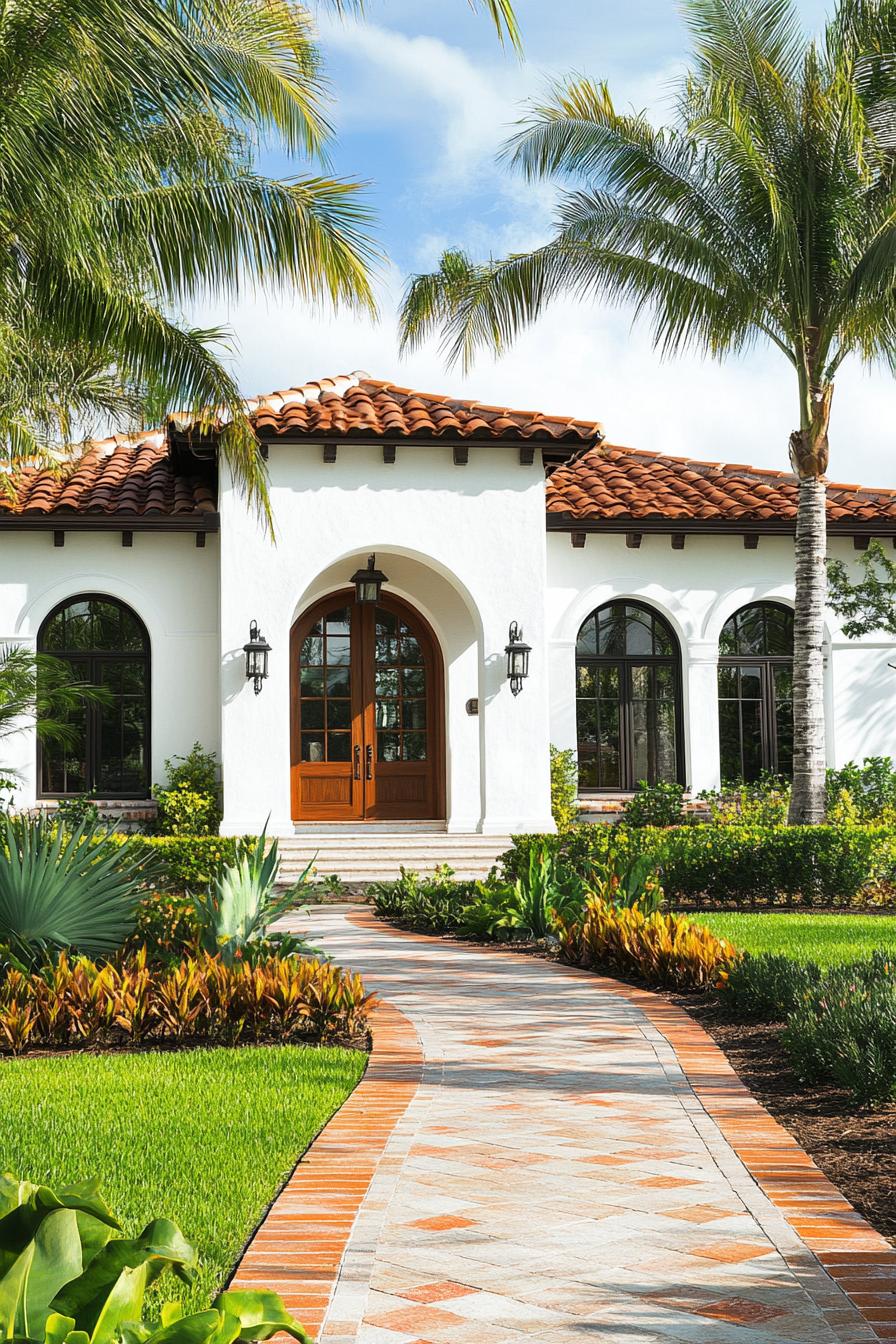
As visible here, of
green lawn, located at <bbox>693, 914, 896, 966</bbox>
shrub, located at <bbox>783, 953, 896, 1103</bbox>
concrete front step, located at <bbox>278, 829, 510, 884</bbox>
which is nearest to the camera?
shrub, located at <bbox>783, 953, 896, 1103</bbox>

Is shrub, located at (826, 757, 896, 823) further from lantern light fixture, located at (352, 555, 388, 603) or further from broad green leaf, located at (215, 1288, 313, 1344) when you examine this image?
broad green leaf, located at (215, 1288, 313, 1344)

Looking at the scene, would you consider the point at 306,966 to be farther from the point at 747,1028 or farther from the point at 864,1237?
the point at 864,1237

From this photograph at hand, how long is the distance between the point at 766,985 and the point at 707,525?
10.7 meters

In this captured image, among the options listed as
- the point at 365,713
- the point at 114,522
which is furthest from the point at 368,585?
the point at 114,522

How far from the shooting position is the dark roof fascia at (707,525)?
16641 mm

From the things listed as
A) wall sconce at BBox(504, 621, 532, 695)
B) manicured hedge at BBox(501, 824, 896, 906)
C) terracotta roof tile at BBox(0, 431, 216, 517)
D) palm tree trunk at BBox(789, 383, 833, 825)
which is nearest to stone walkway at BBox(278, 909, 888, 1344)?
manicured hedge at BBox(501, 824, 896, 906)

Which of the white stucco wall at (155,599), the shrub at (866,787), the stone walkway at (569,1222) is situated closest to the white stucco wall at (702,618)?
the shrub at (866,787)

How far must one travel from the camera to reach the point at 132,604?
631 inches

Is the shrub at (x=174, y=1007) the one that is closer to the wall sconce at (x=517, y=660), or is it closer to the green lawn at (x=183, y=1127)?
the green lawn at (x=183, y=1127)

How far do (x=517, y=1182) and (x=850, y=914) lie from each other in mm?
A: 8352

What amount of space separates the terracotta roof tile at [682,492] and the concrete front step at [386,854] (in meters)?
4.60

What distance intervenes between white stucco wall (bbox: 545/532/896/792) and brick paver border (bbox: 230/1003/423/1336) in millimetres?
11111

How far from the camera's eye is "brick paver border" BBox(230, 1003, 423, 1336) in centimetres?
335

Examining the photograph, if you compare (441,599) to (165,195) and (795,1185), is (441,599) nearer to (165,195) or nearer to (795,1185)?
(165,195)
